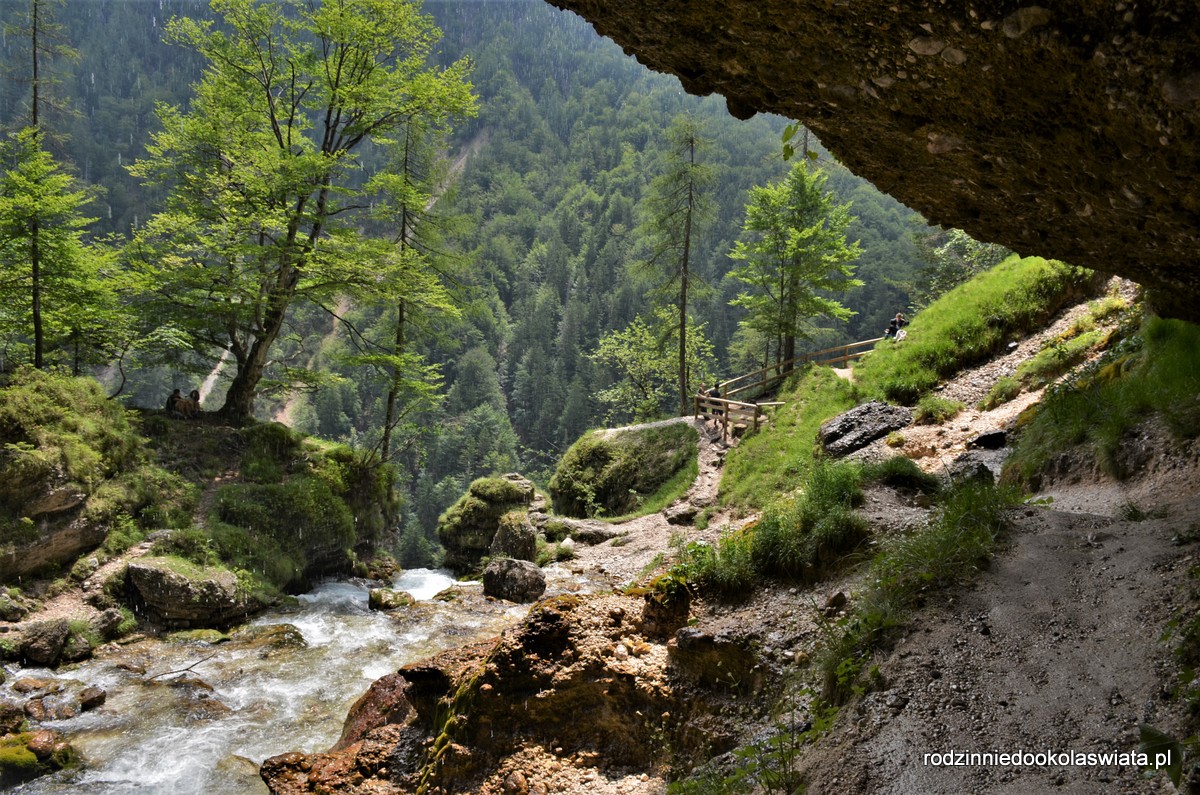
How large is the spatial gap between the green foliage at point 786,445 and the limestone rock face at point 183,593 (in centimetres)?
1140

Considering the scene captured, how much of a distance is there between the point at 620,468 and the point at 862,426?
10.3 meters

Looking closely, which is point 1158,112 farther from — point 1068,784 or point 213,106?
point 213,106

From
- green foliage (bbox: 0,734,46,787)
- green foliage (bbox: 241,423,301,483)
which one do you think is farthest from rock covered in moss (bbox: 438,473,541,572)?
green foliage (bbox: 0,734,46,787)

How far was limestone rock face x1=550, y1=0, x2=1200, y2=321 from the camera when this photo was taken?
8.73 ft

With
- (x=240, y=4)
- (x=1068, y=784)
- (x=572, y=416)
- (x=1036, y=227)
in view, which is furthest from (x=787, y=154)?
(x=572, y=416)

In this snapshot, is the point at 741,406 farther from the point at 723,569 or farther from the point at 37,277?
the point at 37,277

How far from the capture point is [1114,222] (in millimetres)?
3871

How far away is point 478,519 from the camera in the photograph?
21.3m

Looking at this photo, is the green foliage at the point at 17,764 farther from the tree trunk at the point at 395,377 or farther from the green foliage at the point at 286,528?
the tree trunk at the point at 395,377

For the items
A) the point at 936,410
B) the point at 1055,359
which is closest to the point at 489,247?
the point at 936,410

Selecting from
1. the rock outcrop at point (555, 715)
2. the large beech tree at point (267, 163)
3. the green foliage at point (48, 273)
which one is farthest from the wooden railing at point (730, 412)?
the green foliage at point (48, 273)

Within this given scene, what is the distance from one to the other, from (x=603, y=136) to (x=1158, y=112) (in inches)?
6218

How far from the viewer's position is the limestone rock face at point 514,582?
13.5 meters

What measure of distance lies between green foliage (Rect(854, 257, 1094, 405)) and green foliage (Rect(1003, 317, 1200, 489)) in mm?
Answer: 5080
